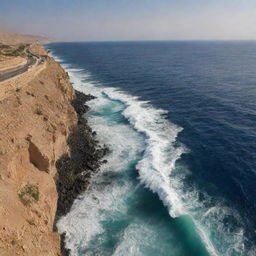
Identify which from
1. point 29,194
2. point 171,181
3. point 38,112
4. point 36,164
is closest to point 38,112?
point 38,112

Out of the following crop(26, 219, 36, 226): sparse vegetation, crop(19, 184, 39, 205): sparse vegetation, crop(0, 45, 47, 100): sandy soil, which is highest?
crop(0, 45, 47, 100): sandy soil

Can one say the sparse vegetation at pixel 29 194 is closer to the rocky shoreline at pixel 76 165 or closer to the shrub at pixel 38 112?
the rocky shoreline at pixel 76 165

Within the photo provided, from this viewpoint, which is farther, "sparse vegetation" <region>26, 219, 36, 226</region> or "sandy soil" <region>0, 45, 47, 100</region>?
"sandy soil" <region>0, 45, 47, 100</region>

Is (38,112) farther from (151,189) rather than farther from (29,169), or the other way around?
(151,189)

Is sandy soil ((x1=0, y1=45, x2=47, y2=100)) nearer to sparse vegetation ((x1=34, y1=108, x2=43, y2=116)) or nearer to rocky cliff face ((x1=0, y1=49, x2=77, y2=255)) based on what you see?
rocky cliff face ((x1=0, y1=49, x2=77, y2=255))

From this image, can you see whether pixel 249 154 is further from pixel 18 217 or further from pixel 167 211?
pixel 18 217

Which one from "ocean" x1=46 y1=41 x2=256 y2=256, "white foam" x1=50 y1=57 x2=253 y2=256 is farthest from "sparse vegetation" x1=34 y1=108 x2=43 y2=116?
"white foam" x1=50 y1=57 x2=253 y2=256

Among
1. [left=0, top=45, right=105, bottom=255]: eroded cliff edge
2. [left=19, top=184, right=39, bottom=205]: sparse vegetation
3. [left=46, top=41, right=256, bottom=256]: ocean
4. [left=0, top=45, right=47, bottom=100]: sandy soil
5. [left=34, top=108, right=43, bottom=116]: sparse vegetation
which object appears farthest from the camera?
[left=34, top=108, right=43, bottom=116]: sparse vegetation

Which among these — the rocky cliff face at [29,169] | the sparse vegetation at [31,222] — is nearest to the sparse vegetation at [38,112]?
the rocky cliff face at [29,169]

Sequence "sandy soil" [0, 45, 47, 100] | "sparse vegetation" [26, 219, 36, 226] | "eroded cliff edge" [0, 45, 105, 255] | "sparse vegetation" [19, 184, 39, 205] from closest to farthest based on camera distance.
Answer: "eroded cliff edge" [0, 45, 105, 255] → "sparse vegetation" [26, 219, 36, 226] → "sparse vegetation" [19, 184, 39, 205] → "sandy soil" [0, 45, 47, 100]
